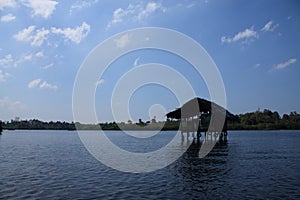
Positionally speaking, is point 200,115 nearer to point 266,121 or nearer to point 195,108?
point 195,108

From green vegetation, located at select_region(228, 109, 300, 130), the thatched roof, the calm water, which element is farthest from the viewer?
green vegetation, located at select_region(228, 109, 300, 130)

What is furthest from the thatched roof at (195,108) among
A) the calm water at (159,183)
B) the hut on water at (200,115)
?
the calm water at (159,183)

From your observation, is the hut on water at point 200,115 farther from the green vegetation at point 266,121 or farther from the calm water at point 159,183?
the green vegetation at point 266,121

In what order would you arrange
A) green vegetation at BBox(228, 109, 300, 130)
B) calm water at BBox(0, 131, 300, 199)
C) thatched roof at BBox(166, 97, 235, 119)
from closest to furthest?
calm water at BBox(0, 131, 300, 199)
thatched roof at BBox(166, 97, 235, 119)
green vegetation at BBox(228, 109, 300, 130)

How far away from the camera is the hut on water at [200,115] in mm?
42656

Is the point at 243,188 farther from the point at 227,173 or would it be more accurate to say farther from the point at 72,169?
the point at 72,169

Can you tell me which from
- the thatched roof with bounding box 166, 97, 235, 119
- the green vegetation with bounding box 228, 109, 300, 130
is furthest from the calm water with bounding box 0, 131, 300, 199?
the green vegetation with bounding box 228, 109, 300, 130

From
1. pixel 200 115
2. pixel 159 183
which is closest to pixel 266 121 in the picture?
pixel 200 115

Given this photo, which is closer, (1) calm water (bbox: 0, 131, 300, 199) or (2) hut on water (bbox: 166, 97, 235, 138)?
(1) calm water (bbox: 0, 131, 300, 199)

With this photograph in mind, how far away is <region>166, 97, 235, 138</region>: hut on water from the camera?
42656 mm

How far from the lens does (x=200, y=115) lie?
43406 millimetres

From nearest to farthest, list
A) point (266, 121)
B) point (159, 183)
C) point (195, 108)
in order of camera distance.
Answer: point (159, 183)
point (195, 108)
point (266, 121)

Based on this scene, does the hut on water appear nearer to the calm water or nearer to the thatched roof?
the thatched roof

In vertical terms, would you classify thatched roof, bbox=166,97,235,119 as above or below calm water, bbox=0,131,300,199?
above
